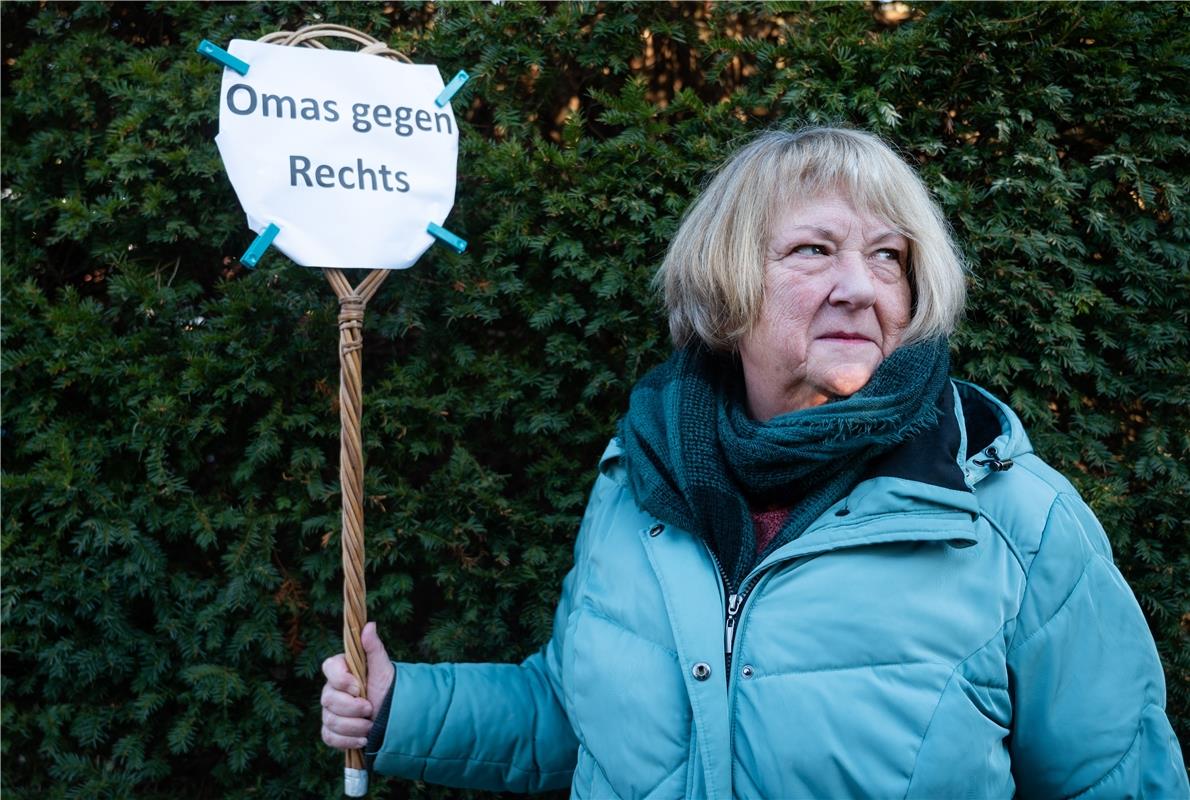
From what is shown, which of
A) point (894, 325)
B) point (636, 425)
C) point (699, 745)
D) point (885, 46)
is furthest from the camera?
point (885, 46)

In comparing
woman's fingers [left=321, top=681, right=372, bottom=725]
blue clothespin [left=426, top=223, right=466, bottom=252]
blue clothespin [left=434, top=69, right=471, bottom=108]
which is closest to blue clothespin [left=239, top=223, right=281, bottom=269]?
blue clothespin [left=426, top=223, right=466, bottom=252]

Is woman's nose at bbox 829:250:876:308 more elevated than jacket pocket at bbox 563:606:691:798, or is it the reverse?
woman's nose at bbox 829:250:876:308

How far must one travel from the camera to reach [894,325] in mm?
1693

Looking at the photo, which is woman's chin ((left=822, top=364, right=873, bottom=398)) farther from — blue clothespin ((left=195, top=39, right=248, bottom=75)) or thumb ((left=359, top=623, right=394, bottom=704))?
blue clothespin ((left=195, top=39, right=248, bottom=75))

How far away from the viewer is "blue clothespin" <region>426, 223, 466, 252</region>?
1.99m

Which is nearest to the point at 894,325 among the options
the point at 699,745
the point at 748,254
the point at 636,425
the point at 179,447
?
the point at 748,254

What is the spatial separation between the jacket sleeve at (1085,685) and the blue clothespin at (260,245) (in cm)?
155

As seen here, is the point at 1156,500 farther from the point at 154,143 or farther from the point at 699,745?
the point at 154,143

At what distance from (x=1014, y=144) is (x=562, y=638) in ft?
5.40

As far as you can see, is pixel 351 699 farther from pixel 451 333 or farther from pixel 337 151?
pixel 337 151

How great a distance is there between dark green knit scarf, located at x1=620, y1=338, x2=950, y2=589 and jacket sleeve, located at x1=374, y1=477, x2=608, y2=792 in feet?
0.89

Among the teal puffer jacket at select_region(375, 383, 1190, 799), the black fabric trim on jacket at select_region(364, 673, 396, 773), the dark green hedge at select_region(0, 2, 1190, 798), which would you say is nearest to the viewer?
the teal puffer jacket at select_region(375, 383, 1190, 799)

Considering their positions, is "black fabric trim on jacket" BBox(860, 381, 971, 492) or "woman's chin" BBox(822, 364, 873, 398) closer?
"black fabric trim on jacket" BBox(860, 381, 971, 492)

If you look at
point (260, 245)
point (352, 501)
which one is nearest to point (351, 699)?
point (352, 501)
